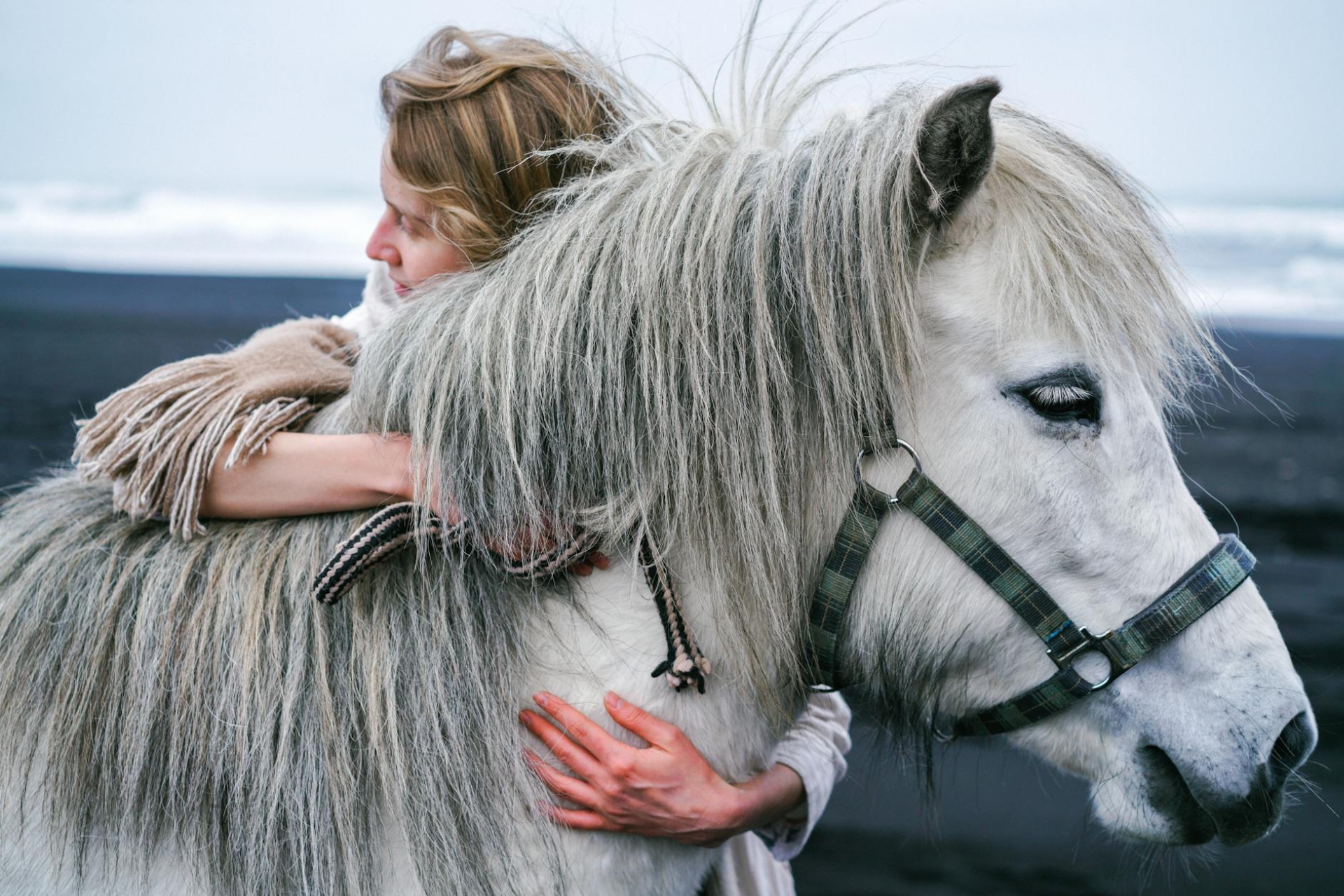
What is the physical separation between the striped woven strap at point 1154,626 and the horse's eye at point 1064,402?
0.26m

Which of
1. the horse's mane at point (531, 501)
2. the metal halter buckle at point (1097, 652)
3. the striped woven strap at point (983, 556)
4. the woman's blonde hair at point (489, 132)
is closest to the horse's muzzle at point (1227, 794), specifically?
the metal halter buckle at point (1097, 652)

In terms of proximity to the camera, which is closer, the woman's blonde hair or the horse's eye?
the horse's eye

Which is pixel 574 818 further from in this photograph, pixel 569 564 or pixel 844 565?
pixel 844 565

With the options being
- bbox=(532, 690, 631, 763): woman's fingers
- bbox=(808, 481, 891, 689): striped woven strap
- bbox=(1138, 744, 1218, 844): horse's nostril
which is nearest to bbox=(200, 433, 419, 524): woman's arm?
bbox=(532, 690, 631, 763): woman's fingers

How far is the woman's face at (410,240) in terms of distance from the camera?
1.64 m

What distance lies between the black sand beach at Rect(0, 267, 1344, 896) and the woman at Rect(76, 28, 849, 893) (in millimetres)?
248

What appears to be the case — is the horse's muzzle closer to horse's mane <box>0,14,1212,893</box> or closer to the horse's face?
the horse's face

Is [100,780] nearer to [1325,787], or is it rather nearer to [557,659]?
[557,659]

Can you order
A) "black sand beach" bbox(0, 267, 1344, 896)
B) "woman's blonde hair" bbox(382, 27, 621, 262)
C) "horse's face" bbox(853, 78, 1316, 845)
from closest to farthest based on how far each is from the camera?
"horse's face" bbox(853, 78, 1316, 845)
"woman's blonde hair" bbox(382, 27, 621, 262)
"black sand beach" bbox(0, 267, 1344, 896)

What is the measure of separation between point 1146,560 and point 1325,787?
5.79 meters

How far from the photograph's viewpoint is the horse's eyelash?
1.26 metres

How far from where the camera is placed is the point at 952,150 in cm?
123

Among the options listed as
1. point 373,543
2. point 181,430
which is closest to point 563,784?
point 373,543

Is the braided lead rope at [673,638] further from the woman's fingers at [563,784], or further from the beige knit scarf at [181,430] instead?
the beige knit scarf at [181,430]
